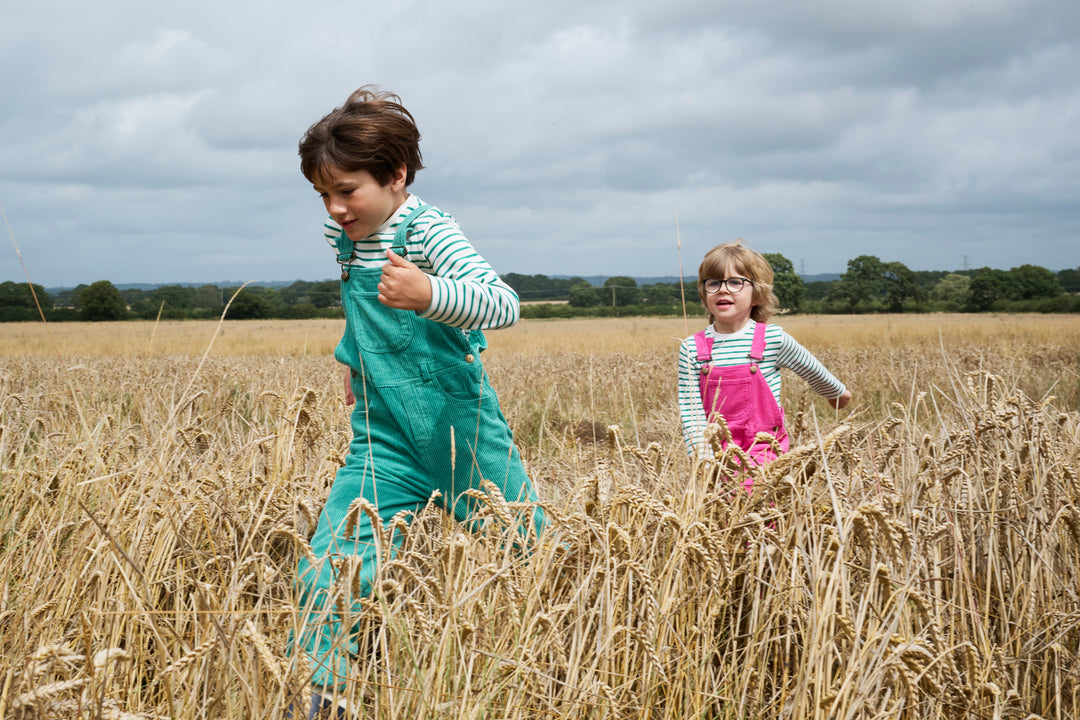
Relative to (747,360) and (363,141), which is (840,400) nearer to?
(747,360)

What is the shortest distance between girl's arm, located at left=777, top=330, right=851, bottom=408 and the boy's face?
1.91 m

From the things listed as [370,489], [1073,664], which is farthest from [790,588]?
[370,489]

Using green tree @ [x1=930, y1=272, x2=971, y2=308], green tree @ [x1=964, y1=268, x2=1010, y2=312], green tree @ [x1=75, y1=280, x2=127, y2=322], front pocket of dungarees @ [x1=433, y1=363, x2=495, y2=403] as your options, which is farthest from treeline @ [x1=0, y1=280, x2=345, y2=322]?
green tree @ [x1=930, y1=272, x2=971, y2=308]

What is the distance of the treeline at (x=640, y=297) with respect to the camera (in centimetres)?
4059

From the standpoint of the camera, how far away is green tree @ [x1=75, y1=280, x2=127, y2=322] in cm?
4191

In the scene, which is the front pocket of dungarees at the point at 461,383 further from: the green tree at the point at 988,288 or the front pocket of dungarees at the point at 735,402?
the green tree at the point at 988,288

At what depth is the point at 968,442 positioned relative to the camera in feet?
7.51

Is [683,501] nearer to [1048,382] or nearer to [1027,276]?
[1048,382]

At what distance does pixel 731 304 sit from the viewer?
10.7 ft

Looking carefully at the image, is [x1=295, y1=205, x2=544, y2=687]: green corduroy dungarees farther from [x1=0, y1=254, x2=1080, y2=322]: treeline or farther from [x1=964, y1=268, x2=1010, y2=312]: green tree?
[x1=964, y1=268, x2=1010, y2=312]: green tree

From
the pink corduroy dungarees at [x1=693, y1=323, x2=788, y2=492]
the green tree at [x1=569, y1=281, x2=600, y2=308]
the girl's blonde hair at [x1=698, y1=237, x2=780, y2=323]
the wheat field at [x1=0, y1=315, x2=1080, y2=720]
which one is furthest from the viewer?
the green tree at [x1=569, y1=281, x2=600, y2=308]

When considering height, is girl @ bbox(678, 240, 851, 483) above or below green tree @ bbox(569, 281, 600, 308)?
below

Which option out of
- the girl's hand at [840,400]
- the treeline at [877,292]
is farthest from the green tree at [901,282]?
the girl's hand at [840,400]

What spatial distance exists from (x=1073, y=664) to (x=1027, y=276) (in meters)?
68.1
